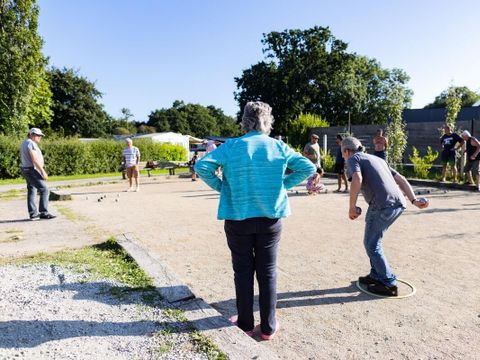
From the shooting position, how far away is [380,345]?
3.09 m

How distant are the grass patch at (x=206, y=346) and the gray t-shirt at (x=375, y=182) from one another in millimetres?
2076

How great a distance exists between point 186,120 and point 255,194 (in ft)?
356

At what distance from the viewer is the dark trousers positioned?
3.08 m

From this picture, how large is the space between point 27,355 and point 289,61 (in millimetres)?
46989

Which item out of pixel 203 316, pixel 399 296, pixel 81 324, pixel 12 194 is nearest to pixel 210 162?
pixel 203 316

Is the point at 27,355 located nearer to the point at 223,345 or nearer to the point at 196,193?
the point at 223,345

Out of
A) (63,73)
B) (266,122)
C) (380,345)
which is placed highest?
(63,73)

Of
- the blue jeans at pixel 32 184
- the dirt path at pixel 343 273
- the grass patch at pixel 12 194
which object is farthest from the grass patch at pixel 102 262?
the grass patch at pixel 12 194

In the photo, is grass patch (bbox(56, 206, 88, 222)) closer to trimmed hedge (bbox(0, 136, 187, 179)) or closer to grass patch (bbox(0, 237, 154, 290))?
grass patch (bbox(0, 237, 154, 290))

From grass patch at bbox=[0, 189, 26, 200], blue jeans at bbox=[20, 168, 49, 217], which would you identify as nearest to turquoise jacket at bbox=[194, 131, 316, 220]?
blue jeans at bbox=[20, 168, 49, 217]

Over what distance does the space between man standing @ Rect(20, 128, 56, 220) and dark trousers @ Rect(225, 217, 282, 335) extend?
665 centimetres

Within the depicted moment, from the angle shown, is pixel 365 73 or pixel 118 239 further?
pixel 365 73

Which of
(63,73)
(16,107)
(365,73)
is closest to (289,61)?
(365,73)

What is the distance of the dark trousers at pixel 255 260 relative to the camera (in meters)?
3.08
